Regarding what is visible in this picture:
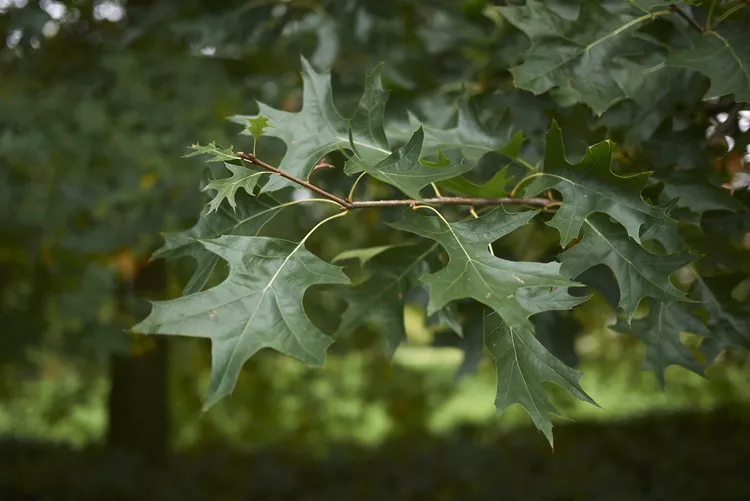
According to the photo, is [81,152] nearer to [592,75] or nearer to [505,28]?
[505,28]

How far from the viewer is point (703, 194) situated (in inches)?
68.3

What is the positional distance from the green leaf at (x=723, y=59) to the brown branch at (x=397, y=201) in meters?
0.42

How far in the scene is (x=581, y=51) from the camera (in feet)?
5.68

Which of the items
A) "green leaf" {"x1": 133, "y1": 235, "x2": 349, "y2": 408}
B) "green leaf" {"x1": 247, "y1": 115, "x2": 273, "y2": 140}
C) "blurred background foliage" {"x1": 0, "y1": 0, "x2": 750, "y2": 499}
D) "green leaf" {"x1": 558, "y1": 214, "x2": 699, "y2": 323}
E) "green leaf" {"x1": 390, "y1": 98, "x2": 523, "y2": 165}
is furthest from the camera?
"blurred background foliage" {"x1": 0, "y1": 0, "x2": 750, "y2": 499}

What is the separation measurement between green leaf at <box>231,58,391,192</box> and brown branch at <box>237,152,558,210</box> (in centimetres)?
8

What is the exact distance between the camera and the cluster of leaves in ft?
4.19

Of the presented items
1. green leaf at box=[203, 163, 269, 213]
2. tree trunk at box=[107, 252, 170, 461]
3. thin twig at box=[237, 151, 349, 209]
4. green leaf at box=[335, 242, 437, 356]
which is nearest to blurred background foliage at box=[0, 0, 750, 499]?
tree trunk at box=[107, 252, 170, 461]

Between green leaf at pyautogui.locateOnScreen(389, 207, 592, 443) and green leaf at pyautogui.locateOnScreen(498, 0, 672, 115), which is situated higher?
green leaf at pyautogui.locateOnScreen(498, 0, 672, 115)

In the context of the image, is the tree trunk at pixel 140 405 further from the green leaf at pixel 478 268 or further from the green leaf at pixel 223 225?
the green leaf at pixel 478 268

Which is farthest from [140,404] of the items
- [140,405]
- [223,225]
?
[223,225]

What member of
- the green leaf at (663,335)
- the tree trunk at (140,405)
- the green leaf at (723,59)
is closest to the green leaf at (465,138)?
the green leaf at (723,59)

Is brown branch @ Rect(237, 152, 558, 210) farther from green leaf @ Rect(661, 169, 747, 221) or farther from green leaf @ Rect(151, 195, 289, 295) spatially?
green leaf @ Rect(661, 169, 747, 221)

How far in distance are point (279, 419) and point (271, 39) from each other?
5.20 metres

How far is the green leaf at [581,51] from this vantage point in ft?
5.62
